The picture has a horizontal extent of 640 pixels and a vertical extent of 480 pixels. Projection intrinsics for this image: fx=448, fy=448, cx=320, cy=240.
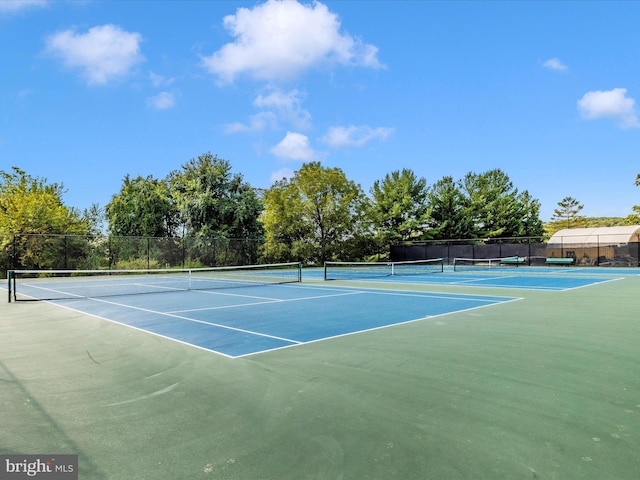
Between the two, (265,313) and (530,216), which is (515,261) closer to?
(530,216)

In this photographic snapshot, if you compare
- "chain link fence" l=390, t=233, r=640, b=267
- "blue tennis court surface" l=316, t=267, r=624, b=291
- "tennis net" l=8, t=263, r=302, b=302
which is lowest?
"tennis net" l=8, t=263, r=302, b=302

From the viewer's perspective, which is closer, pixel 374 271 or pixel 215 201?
pixel 374 271

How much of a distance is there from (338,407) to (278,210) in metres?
34.2

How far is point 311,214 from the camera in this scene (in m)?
38.1

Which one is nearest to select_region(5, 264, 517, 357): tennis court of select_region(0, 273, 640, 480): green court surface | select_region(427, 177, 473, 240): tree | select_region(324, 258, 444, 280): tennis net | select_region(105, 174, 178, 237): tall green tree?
select_region(0, 273, 640, 480): green court surface

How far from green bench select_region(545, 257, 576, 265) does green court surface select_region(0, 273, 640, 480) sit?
91.9 feet

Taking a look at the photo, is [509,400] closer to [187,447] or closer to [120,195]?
[187,447]

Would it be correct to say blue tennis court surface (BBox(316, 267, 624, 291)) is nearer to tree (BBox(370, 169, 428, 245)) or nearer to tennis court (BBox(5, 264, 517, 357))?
tennis court (BBox(5, 264, 517, 357))

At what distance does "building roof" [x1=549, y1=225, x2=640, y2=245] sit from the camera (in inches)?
1421

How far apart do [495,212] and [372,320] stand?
42.9m

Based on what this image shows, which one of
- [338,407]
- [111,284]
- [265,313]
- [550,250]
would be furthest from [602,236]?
[338,407]

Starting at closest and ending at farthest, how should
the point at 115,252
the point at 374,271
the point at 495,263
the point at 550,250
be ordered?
the point at 374,271
the point at 115,252
the point at 550,250
the point at 495,263

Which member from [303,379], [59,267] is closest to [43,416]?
[303,379]

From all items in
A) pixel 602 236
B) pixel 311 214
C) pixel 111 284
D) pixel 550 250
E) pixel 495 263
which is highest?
pixel 311 214
